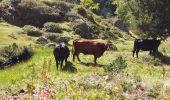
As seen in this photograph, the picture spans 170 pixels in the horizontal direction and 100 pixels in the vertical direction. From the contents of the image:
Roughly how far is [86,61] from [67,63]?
11.0ft

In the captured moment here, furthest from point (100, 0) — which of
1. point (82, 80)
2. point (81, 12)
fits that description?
point (82, 80)

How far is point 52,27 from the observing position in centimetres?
4388

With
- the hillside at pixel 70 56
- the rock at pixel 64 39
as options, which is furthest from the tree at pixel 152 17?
the rock at pixel 64 39

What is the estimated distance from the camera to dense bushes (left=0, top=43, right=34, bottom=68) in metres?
26.2

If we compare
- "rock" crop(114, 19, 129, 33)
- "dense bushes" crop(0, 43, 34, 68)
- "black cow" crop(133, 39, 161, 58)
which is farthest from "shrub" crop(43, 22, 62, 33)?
"rock" crop(114, 19, 129, 33)

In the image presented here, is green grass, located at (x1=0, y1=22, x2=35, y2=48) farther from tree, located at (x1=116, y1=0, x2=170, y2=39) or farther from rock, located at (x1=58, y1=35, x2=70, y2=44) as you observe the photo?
tree, located at (x1=116, y1=0, x2=170, y2=39)

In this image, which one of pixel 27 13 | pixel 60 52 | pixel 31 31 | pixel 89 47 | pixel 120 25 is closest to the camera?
pixel 60 52

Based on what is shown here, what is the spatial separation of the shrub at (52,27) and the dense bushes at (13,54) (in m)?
15.2

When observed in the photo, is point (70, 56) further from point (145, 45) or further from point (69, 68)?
point (69, 68)

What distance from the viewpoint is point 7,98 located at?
26.4 feet

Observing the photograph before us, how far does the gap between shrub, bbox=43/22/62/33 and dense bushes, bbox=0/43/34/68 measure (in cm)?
1516

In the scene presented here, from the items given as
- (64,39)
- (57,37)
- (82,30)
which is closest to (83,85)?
(64,39)

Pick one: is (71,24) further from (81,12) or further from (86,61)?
(86,61)

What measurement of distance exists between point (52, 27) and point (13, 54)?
55.5ft
